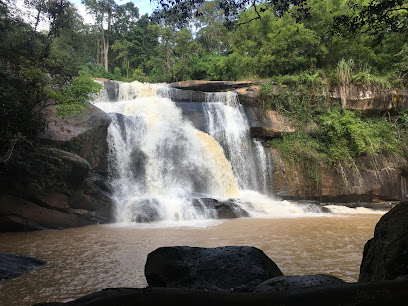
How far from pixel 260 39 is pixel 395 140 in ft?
35.8

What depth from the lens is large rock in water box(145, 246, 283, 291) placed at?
3576 mm

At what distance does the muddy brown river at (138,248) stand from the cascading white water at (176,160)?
1811 mm

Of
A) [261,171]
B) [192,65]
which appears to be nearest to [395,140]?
[261,171]

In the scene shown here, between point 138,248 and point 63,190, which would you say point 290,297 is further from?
point 63,190

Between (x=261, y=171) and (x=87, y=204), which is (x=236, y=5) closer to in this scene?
(x=87, y=204)

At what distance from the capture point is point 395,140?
54.4ft

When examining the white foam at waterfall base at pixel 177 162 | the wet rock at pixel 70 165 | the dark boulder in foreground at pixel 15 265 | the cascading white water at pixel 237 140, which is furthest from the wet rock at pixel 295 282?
the cascading white water at pixel 237 140

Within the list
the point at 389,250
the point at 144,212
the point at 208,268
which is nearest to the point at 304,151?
the point at 144,212

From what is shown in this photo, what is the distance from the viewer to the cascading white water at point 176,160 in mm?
11625

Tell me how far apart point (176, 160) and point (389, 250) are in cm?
1222

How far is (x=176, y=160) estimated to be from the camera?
1440 centimetres

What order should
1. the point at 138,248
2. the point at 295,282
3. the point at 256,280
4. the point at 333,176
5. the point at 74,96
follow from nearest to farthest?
the point at 295,282, the point at 256,280, the point at 138,248, the point at 74,96, the point at 333,176

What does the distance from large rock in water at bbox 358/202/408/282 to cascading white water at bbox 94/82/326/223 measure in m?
8.51

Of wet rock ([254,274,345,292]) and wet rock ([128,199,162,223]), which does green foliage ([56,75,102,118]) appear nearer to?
Result: wet rock ([128,199,162,223])
